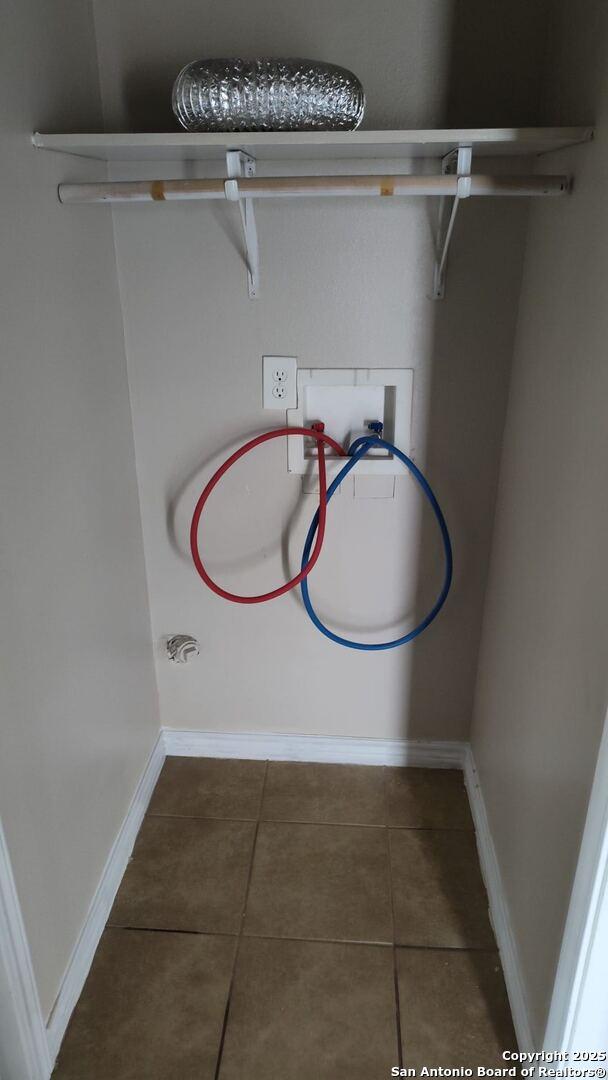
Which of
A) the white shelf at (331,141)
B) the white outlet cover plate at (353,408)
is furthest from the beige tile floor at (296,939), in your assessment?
the white shelf at (331,141)

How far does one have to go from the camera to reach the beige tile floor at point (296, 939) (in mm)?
1395

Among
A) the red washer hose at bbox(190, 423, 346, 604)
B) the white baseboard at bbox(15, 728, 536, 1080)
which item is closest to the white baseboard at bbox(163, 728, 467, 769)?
the white baseboard at bbox(15, 728, 536, 1080)

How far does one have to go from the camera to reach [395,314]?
1.67 m

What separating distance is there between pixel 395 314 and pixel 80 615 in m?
0.96

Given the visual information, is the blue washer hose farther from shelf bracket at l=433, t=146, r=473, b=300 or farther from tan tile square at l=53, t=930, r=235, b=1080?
tan tile square at l=53, t=930, r=235, b=1080

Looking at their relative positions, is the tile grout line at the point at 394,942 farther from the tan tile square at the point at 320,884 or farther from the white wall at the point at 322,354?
the white wall at the point at 322,354

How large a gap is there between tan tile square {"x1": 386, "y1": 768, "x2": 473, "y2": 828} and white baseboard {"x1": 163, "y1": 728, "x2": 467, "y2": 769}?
35 mm

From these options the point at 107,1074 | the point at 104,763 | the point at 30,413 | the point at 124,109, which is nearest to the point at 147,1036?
the point at 107,1074

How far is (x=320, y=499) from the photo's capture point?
1732mm

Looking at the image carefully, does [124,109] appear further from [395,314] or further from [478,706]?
[478,706]

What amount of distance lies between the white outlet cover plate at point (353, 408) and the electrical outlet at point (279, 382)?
2cm

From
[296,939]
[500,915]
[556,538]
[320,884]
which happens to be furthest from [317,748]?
[556,538]

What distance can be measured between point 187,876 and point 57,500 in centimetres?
98

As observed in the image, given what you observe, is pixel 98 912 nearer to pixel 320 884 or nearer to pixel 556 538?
pixel 320 884
